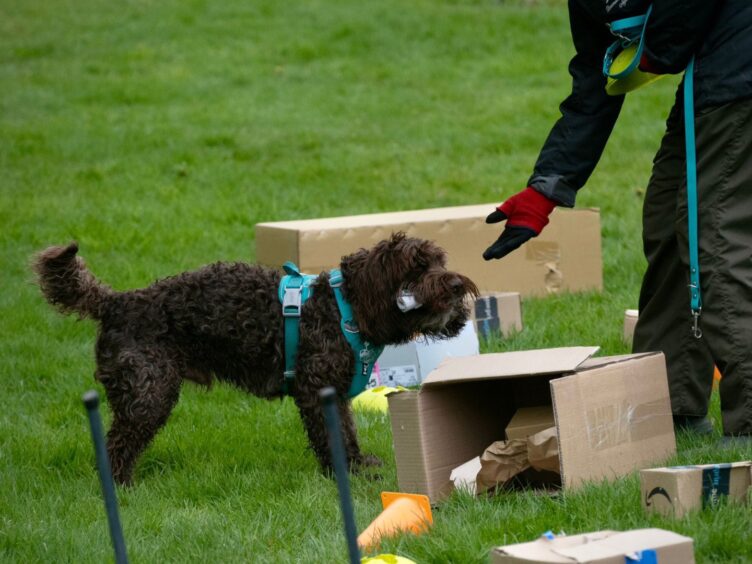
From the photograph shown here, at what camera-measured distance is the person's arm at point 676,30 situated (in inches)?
173

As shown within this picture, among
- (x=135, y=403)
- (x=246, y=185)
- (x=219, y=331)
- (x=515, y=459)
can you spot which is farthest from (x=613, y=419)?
(x=246, y=185)

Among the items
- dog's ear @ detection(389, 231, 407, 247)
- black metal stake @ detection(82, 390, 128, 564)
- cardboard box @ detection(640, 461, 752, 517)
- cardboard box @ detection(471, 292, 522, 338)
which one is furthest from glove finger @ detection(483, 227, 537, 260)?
black metal stake @ detection(82, 390, 128, 564)

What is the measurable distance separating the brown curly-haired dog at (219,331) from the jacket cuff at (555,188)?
50 centimetres

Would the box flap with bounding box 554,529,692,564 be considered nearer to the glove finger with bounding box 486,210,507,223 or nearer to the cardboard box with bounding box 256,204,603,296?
the glove finger with bounding box 486,210,507,223

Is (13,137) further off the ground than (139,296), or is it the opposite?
(13,137)

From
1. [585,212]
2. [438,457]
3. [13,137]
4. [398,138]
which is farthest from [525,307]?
[13,137]

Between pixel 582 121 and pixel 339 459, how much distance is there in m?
2.64

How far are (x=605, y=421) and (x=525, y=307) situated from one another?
3.14 meters

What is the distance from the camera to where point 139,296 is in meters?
5.20

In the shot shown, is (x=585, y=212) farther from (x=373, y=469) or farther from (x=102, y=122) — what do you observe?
(x=102, y=122)

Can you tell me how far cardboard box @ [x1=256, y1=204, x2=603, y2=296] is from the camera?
22.7 feet

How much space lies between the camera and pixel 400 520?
4070 mm

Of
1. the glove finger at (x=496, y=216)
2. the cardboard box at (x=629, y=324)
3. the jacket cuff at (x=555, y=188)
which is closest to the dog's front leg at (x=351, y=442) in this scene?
the glove finger at (x=496, y=216)

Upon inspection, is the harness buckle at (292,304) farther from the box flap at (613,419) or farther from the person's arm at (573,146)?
the box flap at (613,419)
